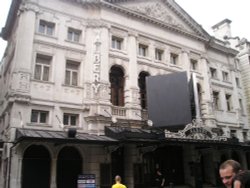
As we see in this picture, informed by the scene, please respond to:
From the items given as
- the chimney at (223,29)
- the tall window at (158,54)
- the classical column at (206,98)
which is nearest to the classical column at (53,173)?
the tall window at (158,54)

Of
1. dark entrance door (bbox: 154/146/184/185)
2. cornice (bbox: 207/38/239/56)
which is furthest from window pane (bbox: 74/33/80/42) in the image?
cornice (bbox: 207/38/239/56)

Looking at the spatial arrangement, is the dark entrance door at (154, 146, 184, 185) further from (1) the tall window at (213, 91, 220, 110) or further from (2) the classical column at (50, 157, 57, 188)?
(2) the classical column at (50, 157, 57, 188)

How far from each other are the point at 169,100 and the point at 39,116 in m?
9.79

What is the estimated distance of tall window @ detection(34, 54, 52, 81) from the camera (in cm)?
1911

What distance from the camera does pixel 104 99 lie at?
20031 millimetres

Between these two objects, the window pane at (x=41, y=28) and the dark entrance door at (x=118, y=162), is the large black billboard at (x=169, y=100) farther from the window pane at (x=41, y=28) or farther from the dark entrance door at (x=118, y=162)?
the window pane at (x=41, y=28)

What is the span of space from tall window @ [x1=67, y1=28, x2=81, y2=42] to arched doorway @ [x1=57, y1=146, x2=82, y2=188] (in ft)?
26.0

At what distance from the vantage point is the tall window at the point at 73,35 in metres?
21.1

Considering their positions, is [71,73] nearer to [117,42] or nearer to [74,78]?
[74,78]

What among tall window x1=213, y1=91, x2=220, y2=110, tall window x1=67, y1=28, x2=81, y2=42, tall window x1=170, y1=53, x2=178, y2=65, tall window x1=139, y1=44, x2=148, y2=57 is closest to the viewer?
tall window x1=67, y1=28, x2=81, y2=42

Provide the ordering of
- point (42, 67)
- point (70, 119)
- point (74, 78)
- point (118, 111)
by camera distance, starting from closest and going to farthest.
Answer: point (70, 119), point (42, 67), point (74, 78), point (118, 111)

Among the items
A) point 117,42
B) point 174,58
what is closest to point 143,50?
point 117,42

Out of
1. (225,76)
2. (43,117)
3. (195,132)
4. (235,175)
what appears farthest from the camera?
(225,76)

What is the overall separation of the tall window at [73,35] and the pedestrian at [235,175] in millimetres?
18456
